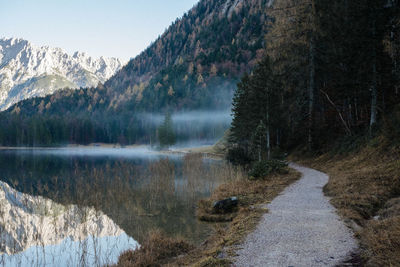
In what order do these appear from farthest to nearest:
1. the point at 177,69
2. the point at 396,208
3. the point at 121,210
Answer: the point at 177,69
the point at 121,210
the point at 396,208

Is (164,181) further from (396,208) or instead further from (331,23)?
(331,23)

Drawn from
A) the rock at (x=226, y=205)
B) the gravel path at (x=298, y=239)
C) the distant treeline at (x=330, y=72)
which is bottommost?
the rock at (x=226, y=205)

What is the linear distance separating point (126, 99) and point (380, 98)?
487 feet

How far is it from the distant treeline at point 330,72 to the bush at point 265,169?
576cm

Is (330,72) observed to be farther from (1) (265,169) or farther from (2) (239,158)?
(1) (265,169)

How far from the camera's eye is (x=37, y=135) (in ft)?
370

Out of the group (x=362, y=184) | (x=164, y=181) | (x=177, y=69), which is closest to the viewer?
(x=362, y=184)

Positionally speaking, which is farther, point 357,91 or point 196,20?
point 196,20

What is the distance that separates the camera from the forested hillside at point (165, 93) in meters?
122

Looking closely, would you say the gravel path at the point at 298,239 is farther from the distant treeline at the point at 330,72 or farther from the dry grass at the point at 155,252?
the distant treeline at the point at 330,72

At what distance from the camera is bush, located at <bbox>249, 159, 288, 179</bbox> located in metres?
18.4

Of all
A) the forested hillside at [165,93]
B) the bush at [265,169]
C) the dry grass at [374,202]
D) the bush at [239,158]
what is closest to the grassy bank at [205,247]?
the dry grass at [374,202]

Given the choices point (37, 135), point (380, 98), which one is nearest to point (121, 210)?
point (380, 98)

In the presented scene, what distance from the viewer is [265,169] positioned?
18938 millimetres
